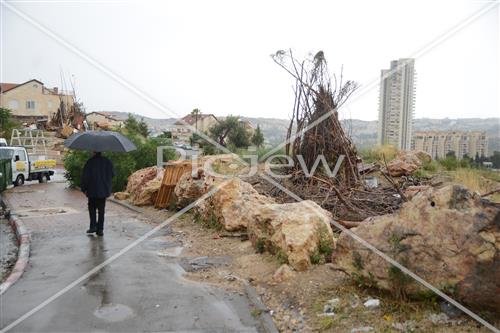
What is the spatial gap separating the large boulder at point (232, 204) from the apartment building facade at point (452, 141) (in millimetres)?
17534

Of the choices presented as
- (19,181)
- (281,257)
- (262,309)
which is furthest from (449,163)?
(19,181)

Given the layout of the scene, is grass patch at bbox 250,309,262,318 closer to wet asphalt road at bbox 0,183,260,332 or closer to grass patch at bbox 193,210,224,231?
wet asphalt road at bbox 0,183,260,332

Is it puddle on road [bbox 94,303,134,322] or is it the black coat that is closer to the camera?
puddle on road [bbox 94,303,134,322]

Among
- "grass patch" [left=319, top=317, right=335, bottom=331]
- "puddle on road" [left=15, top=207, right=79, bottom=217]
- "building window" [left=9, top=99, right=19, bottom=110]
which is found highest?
"building window" [left=9, top=99, right=19, bottom=110]

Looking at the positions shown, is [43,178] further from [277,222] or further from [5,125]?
[5,125]

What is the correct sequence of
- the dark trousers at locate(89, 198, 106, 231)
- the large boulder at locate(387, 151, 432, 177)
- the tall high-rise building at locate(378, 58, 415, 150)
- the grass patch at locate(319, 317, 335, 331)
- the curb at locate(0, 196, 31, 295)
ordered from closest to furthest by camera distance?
1. the grass patch at locate(319, 317, 335, 331)
2. the curb at locate(0, 196, 31, 295)
3. the dark trousers at locate(89, 198, 106, 231)
4. the large boulder at locate(387, 151, 432, 177)
5. the tall high-rise building at locate(378, 58, 415, 150)

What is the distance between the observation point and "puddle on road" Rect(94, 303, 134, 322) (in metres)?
4.46

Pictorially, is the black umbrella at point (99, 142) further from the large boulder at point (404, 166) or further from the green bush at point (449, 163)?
the green bush at point (449, 163)

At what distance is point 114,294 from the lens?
201 inches

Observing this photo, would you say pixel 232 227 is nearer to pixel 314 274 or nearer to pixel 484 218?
pixel 314 274

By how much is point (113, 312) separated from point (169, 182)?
21.3ft

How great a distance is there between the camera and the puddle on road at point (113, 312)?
446cm

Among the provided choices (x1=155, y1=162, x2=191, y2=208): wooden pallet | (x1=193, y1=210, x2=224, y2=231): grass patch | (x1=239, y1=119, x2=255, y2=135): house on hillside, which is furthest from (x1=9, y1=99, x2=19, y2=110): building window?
(x1=193, y1=210, x2=224, y2=231): grass patch

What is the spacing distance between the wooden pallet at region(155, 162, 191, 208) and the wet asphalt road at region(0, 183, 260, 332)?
2692 mm
